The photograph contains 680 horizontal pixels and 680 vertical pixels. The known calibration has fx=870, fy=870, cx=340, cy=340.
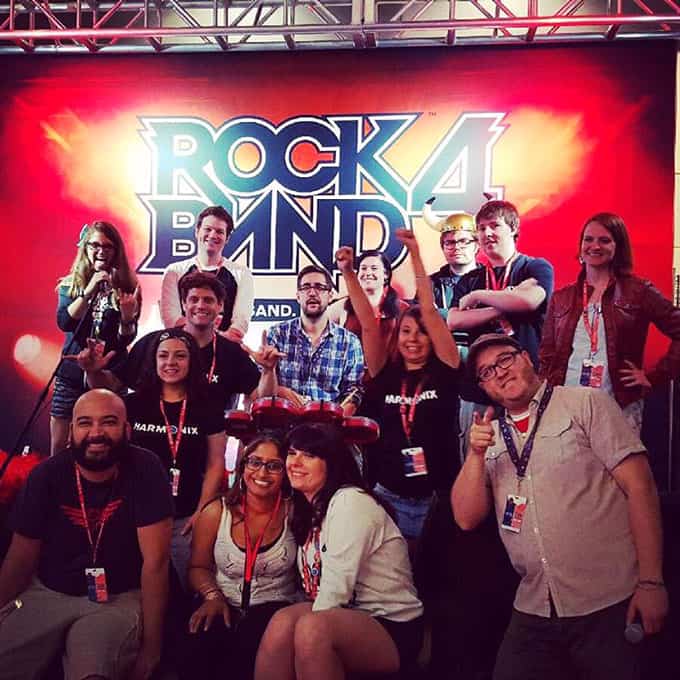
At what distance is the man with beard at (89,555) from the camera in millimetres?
2887

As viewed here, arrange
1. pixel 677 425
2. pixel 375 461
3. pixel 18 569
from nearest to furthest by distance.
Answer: pixel 18 569 → pixel 375 461 → pixel 677 425

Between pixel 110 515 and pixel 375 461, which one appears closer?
pixel 110 515

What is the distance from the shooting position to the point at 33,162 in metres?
5.87

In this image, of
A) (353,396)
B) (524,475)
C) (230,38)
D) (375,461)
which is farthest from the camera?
(230,38)

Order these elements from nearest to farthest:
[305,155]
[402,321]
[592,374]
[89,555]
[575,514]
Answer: [575,514] → [89,555] → [402,321] → [592,374] → [305,155]

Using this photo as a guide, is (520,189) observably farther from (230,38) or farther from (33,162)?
(33,162)

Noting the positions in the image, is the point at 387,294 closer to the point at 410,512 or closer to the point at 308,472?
the point at 410,512

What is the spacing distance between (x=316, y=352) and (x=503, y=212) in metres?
1.48

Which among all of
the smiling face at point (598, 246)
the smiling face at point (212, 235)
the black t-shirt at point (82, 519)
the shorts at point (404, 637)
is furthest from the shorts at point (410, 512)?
the smiling face at point (212, 235)

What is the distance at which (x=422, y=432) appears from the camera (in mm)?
3613

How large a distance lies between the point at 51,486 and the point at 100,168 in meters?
3.29

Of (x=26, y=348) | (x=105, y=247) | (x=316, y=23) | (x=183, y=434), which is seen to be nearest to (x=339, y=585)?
(x=183, y=434)

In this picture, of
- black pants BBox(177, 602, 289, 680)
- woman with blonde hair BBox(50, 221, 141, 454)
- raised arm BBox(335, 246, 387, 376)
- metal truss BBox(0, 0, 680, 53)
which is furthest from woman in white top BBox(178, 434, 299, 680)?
metal truss BBox(0, 0, 680, 53)

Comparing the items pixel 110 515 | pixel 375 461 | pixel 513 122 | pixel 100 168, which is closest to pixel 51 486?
pixel 110 515
